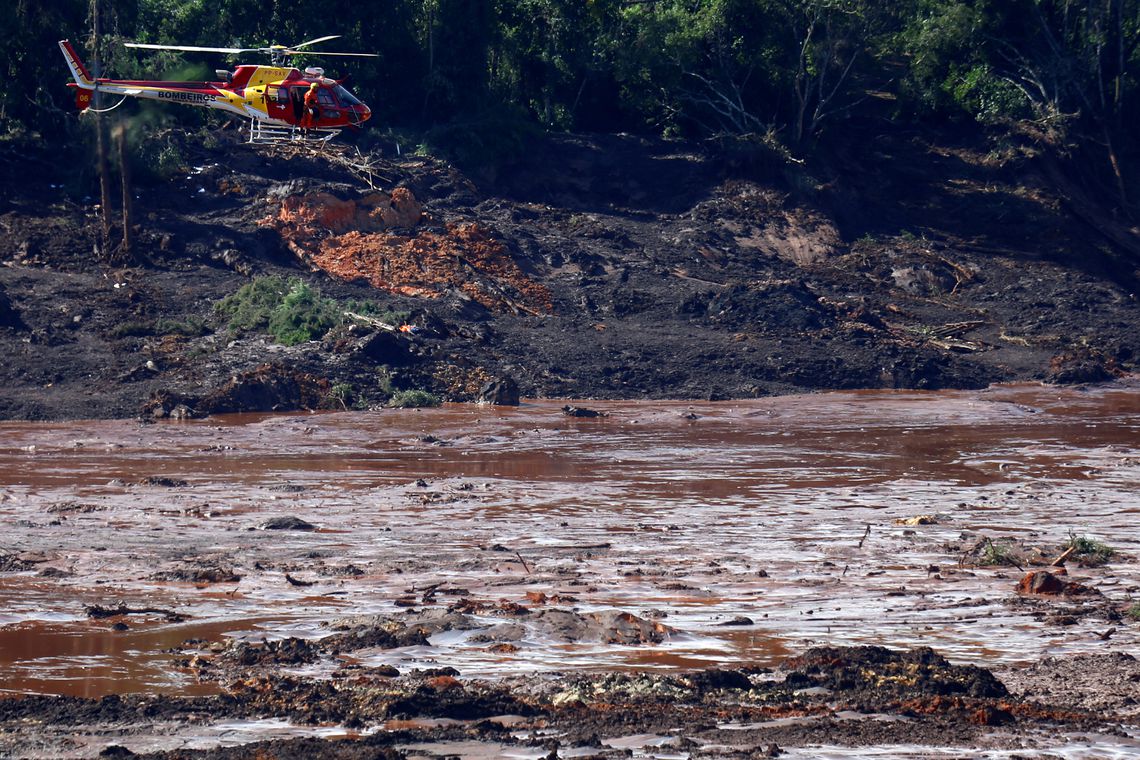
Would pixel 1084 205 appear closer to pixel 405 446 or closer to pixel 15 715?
pixel 405 446

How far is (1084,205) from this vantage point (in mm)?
32312

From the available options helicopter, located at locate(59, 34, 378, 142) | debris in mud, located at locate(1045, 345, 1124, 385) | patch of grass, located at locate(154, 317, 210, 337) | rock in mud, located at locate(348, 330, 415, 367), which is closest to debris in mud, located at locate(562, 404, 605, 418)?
rock in mud, located at locate(348, 330, 415, 367)

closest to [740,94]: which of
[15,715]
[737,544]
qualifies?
[737,544]

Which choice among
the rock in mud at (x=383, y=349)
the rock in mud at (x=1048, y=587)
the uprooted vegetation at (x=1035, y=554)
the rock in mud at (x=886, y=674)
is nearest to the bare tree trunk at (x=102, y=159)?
the rock in mud at (x=383, y=349)

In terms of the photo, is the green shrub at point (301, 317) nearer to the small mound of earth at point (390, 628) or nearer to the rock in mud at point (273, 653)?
the small mound of earth at point (390, 628)

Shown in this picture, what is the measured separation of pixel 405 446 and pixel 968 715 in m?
11.7

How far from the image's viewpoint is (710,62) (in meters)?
31.9

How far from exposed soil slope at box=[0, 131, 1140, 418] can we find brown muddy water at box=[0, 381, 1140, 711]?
1.54 metres

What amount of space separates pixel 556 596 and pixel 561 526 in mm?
2976

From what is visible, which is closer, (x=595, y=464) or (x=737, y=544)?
(x=737, y=544)

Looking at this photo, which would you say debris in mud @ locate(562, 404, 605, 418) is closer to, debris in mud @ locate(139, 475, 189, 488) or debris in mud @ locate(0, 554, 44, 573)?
debris in mud @ locate(139, 475, 189, 488)

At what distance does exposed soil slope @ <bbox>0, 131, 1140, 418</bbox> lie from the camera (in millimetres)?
21797

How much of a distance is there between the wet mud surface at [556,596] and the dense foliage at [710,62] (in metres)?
13.3

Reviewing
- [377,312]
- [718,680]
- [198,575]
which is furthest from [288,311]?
[718,680]
